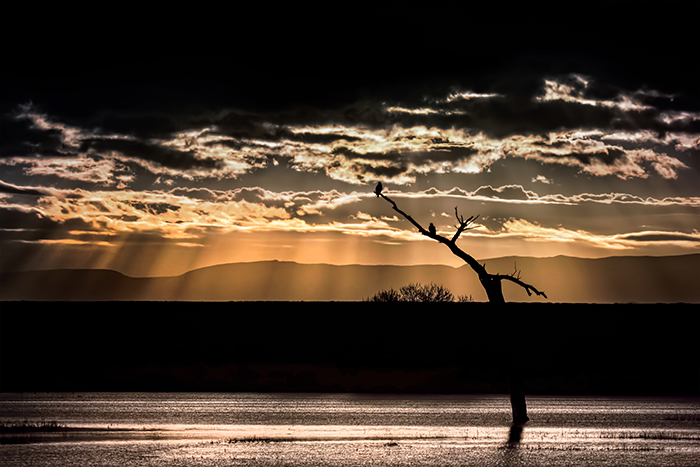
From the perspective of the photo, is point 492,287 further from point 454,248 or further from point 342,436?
point 342,436

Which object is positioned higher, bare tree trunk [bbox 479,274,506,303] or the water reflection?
bare tree trunk [bbox 479,274,506,303]

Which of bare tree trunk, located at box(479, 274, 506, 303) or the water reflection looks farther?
bare tree trunk, located at box(479, 274, 506, 303)

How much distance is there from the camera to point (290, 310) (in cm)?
7212

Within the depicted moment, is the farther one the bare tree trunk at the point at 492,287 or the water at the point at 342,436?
the bare tree trunk at the point at 492,287

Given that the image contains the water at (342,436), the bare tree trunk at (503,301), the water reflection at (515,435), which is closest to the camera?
the water at (342,436)

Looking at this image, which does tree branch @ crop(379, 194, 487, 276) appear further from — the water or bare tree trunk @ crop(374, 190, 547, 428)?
the water

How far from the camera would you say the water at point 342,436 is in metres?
15.7

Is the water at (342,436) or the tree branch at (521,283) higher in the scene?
the tree branch at (521,283)

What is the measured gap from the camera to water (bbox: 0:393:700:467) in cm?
1573

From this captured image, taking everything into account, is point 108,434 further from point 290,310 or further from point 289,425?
point 290,310

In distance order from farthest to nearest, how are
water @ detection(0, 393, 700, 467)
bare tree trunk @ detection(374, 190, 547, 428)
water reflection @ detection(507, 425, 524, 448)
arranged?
bare tree trunk @ detection(374, 190, 547, 428) → water reflection @ detection(507, 425, 524, 448) → water @ detection(0, 393, 700, 467)

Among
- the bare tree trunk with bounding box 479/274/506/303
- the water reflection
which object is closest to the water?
the water reflection

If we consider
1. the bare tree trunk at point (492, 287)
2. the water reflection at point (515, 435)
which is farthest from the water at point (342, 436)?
the bare tree trunk at point (492, 287)

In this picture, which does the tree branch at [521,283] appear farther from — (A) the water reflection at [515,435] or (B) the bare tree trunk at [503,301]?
(A) the water reflection at [515,435]
